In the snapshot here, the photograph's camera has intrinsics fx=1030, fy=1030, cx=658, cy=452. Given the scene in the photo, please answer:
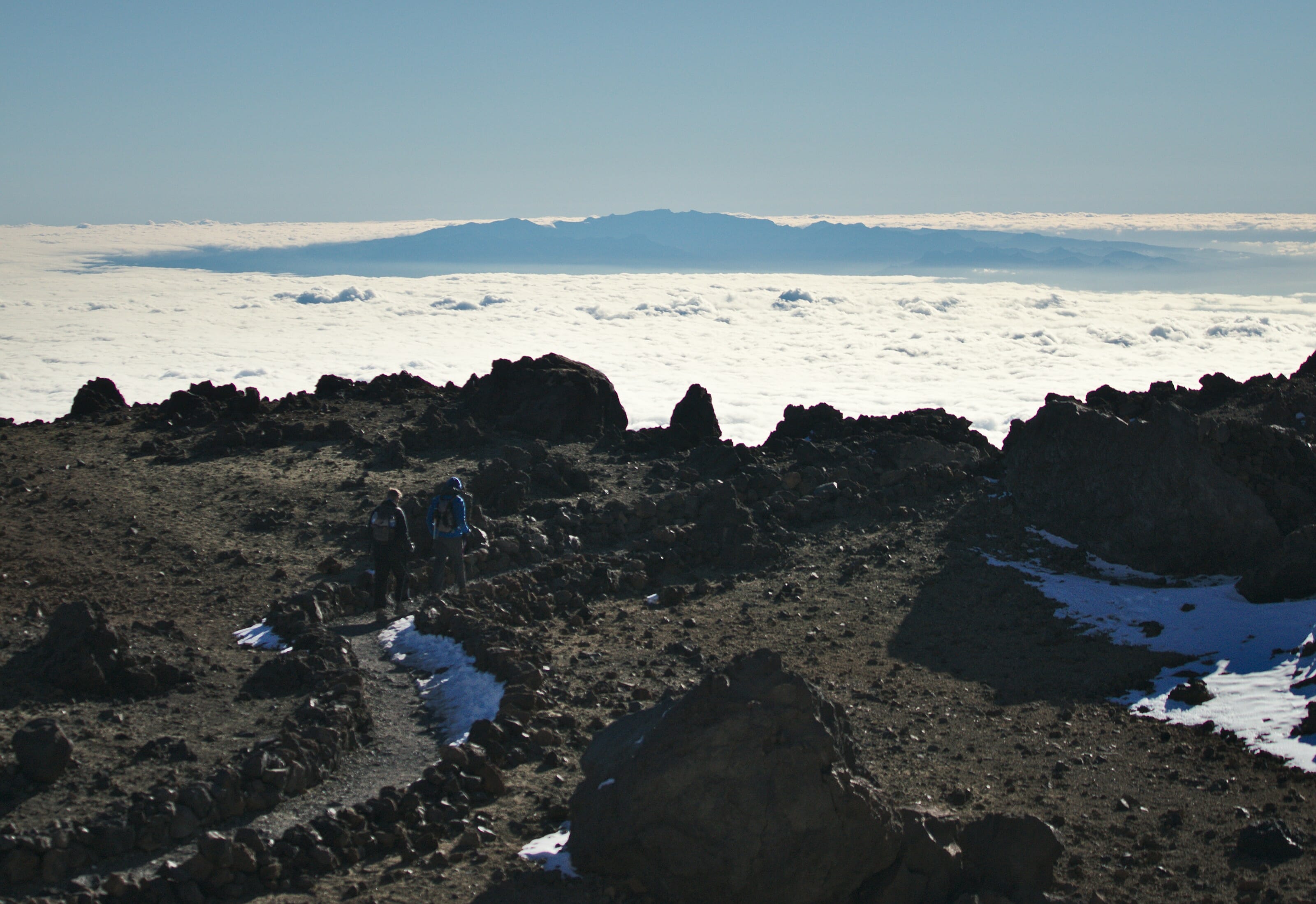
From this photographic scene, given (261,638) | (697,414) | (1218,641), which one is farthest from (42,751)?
(697,414)

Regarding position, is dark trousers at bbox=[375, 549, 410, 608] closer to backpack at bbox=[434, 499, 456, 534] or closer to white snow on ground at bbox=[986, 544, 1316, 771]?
backpack at bbox=[434, 499, 456, 534]

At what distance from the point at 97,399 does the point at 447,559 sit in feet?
48.9

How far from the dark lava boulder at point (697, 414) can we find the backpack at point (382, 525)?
11.3 meters

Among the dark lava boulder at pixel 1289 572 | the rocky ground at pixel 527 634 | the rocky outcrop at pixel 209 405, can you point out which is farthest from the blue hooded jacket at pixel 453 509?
the rocky outcrop at pixel 209 405

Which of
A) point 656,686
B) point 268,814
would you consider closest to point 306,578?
point 656,686

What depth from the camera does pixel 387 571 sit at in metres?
12.9

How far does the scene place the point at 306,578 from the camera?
46.0 feet

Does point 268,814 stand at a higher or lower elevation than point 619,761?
lower

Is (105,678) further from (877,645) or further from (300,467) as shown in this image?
(300,467)

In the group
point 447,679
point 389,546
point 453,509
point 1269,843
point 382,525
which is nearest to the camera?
point 1269,843

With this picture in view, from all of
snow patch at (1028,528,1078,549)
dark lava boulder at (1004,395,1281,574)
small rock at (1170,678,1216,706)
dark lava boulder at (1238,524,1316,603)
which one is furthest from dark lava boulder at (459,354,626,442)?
small rock at (1170,678,1216,706)

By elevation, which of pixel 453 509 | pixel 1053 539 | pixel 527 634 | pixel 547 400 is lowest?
pixel 527 634

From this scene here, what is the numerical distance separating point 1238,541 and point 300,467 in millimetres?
15612

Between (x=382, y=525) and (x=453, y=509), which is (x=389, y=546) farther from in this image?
(x=453, y=509)
